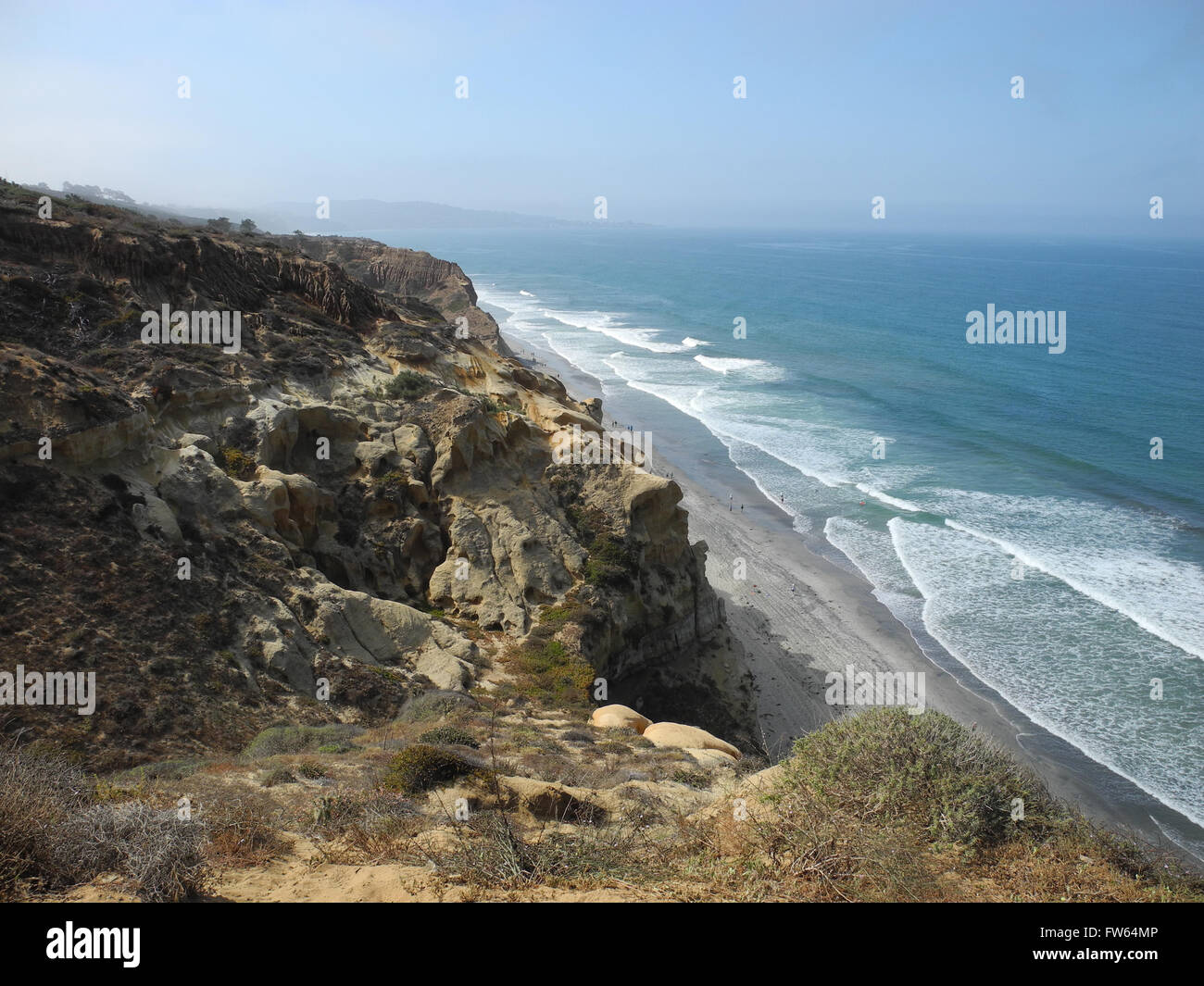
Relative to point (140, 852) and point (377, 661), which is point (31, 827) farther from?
point (377, 661)

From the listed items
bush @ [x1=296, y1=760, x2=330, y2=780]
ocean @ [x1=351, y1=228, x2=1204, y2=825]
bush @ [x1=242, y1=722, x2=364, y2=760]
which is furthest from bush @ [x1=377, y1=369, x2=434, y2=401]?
ocean @ [x1=351, y1=228, x2=1204, y2=825]

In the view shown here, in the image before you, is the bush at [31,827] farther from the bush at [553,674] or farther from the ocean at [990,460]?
the ocean at [990,460]

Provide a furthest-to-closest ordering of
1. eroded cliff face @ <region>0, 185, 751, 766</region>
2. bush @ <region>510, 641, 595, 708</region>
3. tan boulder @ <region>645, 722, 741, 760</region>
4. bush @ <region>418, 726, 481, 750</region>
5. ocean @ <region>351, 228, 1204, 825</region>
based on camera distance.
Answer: ocean @ <region>351, 228, 1204, 825</region> < bush @ <region>510, 641, 595, 708</region> < tan boulder @ <region>645, 722, 741, 760</region> < eroded cliff face @ <region>0, 185, 751, 766</region> < bush @ <region>418, 726, 481, 750</region>

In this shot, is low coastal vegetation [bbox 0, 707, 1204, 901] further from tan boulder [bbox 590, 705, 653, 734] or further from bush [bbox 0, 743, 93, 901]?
tan boulder [bbox 590, 705, 653, 734]

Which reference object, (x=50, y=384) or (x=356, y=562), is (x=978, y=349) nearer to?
(x=356, y=562)

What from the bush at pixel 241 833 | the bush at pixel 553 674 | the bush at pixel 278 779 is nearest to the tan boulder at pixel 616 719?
the bush at pixel 553 674

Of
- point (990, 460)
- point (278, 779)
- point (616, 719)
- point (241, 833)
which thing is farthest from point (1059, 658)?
point (241, 833)
